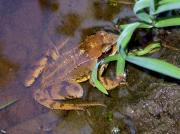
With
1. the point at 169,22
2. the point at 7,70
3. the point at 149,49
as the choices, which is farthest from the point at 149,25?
the point at 7,70

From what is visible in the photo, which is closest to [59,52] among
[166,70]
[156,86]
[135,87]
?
[135,87]

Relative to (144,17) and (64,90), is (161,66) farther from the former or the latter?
(64,90)

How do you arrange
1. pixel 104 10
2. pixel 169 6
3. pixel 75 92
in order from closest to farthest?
pixel 169 6, pixel 75 92, pixel 104 10

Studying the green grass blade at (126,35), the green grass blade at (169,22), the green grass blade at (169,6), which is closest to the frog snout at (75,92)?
the green grass blade at (126,35)

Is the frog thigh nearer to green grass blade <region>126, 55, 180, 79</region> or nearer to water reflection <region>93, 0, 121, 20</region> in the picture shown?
water reflection <region>93, 0, 121, 20</region>

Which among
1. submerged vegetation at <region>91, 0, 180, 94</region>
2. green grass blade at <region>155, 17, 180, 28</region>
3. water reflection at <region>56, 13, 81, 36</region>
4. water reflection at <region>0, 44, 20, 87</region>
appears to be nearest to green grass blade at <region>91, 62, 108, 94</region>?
submerged vegetation at <region>91, 0, 180, 94</region>

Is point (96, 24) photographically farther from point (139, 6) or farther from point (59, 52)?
point (139, 6)
